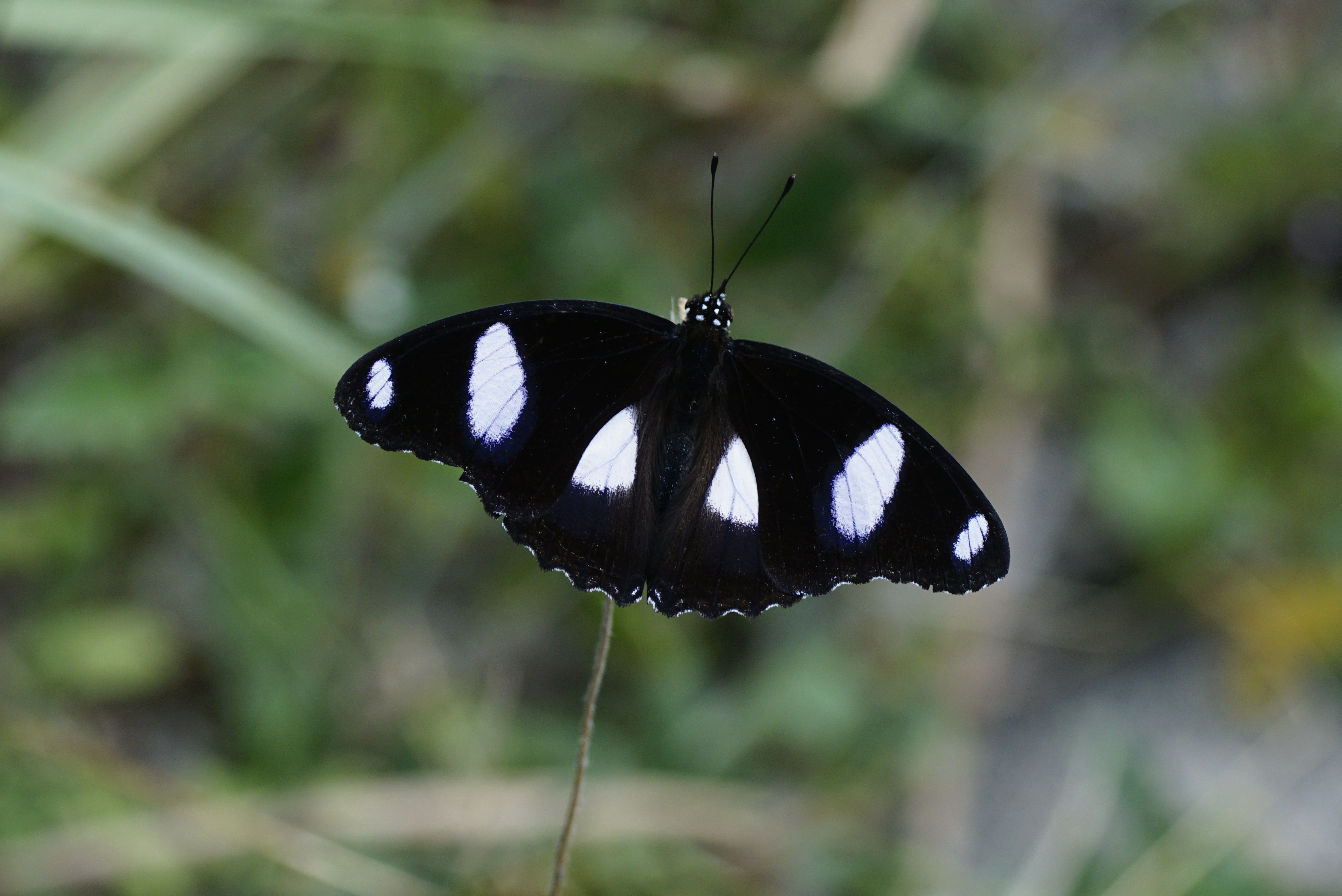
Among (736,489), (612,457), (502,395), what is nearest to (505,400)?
(502,395)

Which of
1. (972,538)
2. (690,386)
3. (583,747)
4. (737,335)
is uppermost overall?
(737,335)

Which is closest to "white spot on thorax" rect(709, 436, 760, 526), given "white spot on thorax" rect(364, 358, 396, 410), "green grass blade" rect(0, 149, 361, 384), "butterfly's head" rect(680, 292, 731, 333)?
"butterfly's head" rect(680, 292, 731, 333)

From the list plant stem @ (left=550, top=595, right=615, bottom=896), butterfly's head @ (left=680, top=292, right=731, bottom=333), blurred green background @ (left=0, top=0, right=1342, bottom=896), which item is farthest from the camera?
blurred green background @ (left=0, top=0, right=1342, bottom=896)

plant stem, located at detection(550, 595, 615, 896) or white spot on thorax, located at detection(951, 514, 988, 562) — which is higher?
white spot on thorax, located at detection(951, 514, 988, 562)

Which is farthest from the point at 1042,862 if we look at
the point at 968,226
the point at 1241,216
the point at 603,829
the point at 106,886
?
the point at 106,886

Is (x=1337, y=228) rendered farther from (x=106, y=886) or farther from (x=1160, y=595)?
(x=106, y=886)

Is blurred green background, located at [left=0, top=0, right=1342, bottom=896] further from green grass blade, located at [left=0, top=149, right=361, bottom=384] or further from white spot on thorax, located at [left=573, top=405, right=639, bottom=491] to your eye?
white spot on thorax, located at [left=573, top=405, right=639, bottom=491]

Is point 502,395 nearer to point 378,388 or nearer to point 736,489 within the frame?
point 378,388
